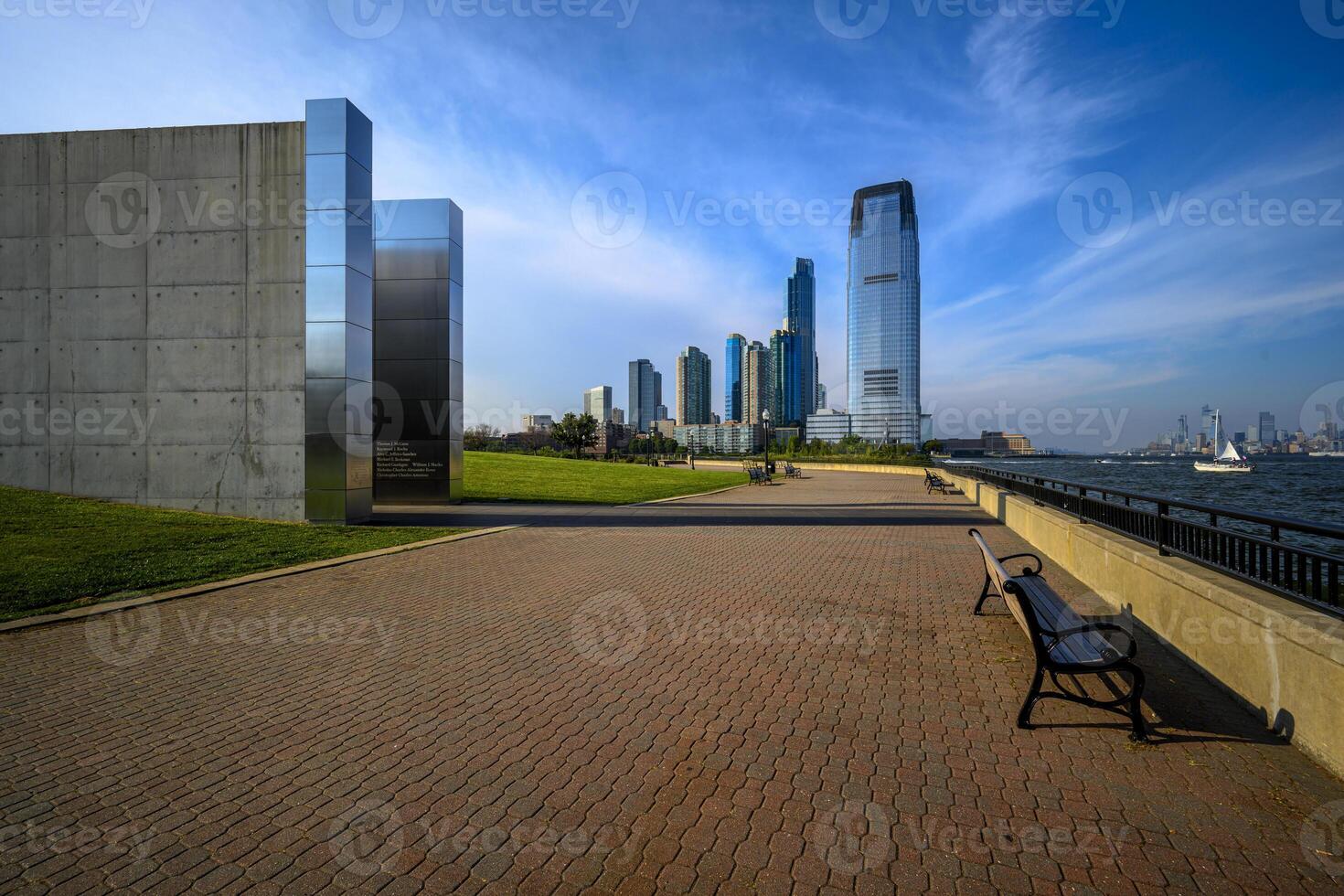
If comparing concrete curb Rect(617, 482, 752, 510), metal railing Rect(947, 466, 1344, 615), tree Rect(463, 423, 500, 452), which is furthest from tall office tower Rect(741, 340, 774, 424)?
metal railing Rect(947, 466, 1344, 615)

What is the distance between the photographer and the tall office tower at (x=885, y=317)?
5920 inches

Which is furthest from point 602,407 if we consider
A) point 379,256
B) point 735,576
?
point 735,576

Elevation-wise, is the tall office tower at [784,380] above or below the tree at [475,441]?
above

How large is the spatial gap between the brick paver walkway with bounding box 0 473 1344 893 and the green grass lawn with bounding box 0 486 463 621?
4.46 ft

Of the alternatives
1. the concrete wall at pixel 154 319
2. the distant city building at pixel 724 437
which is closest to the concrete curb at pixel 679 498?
the concrete wall at pixel 154 319

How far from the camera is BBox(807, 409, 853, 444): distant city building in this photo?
146625 millimetres

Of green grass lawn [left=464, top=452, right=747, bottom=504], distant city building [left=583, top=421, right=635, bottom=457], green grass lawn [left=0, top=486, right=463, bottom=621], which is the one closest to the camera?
green grass lawn [left=0, top=486, right=463, bottom=621]

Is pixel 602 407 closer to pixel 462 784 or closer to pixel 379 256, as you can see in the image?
pixel 379 256

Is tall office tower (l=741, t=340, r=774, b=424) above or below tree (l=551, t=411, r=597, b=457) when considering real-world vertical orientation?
above

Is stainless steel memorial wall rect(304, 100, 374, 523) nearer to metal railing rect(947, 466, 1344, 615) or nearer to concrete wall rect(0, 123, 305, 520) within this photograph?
concrete wall rect(0, 123, 305, 520)

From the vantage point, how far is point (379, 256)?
19797mm

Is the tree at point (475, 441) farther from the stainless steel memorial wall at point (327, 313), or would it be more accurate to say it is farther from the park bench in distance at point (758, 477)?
the stainless steel memorial wall at point (327, 313)

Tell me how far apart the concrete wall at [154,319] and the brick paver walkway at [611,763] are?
8.12 metres

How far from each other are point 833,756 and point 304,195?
15.3 metres
